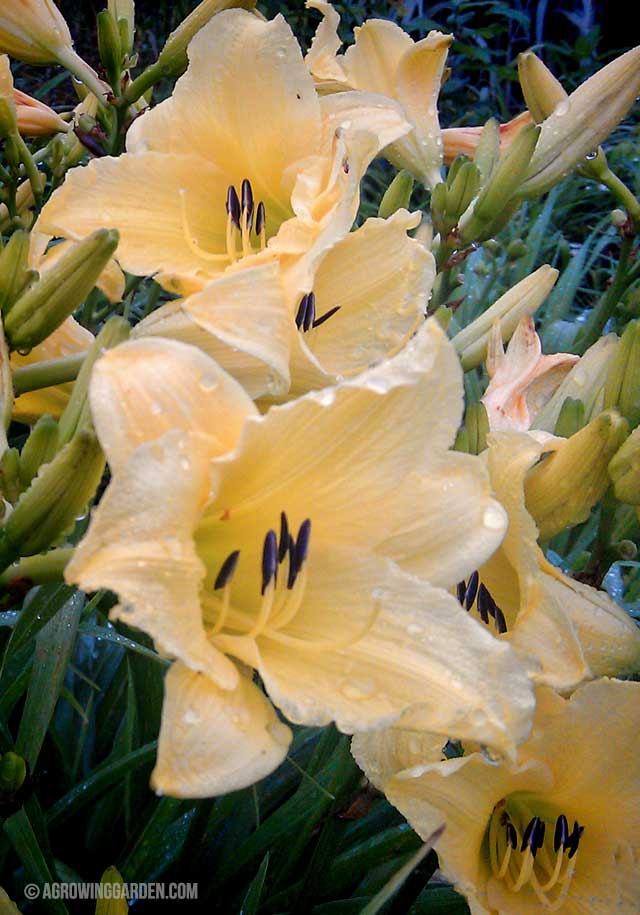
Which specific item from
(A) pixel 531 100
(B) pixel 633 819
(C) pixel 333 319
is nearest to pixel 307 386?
(C) pixel 333 319

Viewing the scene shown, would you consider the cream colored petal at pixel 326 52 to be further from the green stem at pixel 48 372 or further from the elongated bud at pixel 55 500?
the elongated bud at pixel 55 500

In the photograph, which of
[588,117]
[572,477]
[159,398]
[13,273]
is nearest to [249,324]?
[159,398]

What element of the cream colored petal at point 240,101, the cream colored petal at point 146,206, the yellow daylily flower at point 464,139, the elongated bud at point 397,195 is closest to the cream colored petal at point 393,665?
the cream colored petal at point 146,206

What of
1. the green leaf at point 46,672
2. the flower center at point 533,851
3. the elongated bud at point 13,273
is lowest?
the flower center at point 533,851

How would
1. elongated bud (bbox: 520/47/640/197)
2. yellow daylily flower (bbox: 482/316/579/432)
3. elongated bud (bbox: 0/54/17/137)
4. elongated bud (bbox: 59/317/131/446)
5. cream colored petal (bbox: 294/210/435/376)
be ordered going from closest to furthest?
elongated bud (bbox: 59/317/131/446), cream colored petal (bbox: 294/210/435/376), yellow daylily flower (bbox: 482/316/579/432), elongated bud (bbox: 0/54/17/137), elongated bud (bbox: 520/47/640/197)

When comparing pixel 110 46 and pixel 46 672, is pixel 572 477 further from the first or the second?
pixel 110 46

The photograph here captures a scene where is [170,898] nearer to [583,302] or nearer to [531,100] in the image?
[531,100]

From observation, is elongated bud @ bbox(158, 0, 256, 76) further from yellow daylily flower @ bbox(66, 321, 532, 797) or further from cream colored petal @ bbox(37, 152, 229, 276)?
yellow daylily flower @ bbox(66, 321, 532, 797)

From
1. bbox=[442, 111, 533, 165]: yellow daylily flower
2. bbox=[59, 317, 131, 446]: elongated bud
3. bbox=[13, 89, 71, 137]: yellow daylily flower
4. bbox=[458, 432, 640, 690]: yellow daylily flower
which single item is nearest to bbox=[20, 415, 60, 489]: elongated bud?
bbox=[59, 317, 131, 446]: elongated bud
